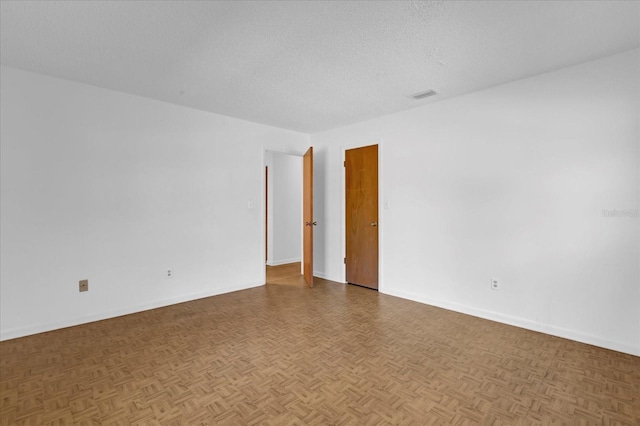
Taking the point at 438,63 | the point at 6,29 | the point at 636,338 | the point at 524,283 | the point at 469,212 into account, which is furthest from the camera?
the point at 469,212

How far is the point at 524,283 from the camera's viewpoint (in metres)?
3.15

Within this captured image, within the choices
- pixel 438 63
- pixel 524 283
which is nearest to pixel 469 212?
pixel 524 283

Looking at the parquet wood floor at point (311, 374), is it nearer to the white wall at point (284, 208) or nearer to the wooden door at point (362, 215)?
the wooden door at point (362, 215)

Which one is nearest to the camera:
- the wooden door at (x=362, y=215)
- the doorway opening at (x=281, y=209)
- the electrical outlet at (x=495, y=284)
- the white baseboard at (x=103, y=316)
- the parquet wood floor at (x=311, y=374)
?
the parquet wood floor at (x=311, y=374)

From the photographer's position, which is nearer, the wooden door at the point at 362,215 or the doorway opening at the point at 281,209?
the wooden door at the point at 362,215

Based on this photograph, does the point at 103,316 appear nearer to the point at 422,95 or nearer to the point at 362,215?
the point at 362,215

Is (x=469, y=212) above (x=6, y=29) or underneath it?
underneath

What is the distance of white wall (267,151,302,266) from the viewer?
21.3ft

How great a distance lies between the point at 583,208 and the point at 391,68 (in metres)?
2.18

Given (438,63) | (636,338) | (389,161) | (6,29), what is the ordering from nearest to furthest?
1. (6,29)
2. (636,338)
3. (438,63)
4. (389,161)

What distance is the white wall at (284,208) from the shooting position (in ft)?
21.3

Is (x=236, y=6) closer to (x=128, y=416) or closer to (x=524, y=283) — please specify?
(x=128, y=416)

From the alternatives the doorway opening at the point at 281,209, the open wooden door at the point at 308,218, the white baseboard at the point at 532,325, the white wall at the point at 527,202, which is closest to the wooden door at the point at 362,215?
the white wall at the point at 527,202

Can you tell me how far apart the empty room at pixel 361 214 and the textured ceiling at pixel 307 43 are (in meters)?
0.02
